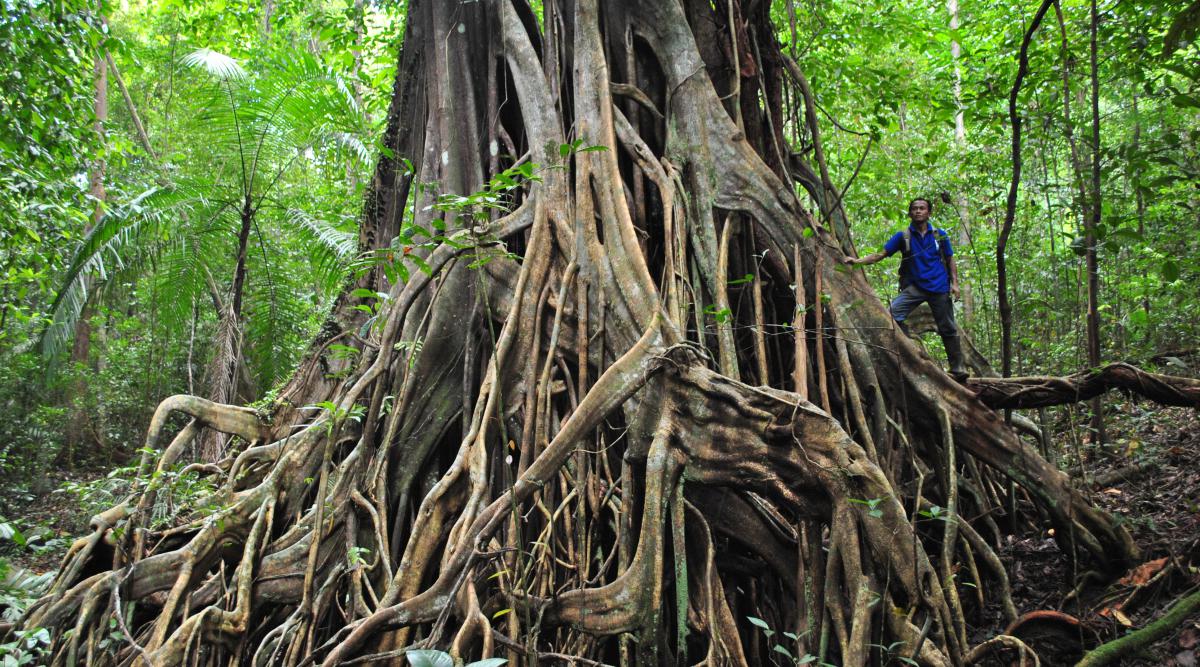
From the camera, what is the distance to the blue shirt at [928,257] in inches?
207

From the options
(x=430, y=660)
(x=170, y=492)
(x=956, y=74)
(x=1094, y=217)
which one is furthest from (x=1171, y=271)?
(x=956, y=74)

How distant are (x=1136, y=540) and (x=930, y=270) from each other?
6.68 feet

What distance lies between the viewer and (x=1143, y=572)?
369cm

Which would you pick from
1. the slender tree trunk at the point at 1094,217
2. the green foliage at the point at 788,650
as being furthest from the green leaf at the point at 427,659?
the slender tree trunk at the point at 1094,217

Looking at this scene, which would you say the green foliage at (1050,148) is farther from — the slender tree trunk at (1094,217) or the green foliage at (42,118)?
the green foliage at (42,118)

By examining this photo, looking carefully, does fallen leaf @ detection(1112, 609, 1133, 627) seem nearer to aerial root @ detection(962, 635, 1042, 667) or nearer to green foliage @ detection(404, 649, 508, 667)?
aerial root @ detection(962, 635, 1042, 667)

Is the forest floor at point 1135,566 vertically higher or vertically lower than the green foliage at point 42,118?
lower

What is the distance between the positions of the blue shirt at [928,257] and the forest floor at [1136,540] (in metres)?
1.25

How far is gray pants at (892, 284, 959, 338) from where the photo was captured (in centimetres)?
522

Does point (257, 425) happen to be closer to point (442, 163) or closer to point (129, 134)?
point (442, 163)

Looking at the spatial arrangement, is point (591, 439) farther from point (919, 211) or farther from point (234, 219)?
point (234, 219)

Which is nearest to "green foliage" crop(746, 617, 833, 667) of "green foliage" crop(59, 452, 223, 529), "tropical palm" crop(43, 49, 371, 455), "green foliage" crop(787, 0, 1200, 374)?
"green foliage" crop(787, 0, 1200, 374)

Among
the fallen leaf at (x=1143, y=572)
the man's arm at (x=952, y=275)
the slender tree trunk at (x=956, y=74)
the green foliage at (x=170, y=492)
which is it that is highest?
the slender tree trunk at (x=956, y=74)

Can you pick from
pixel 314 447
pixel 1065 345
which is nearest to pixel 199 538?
pixel 314 447
